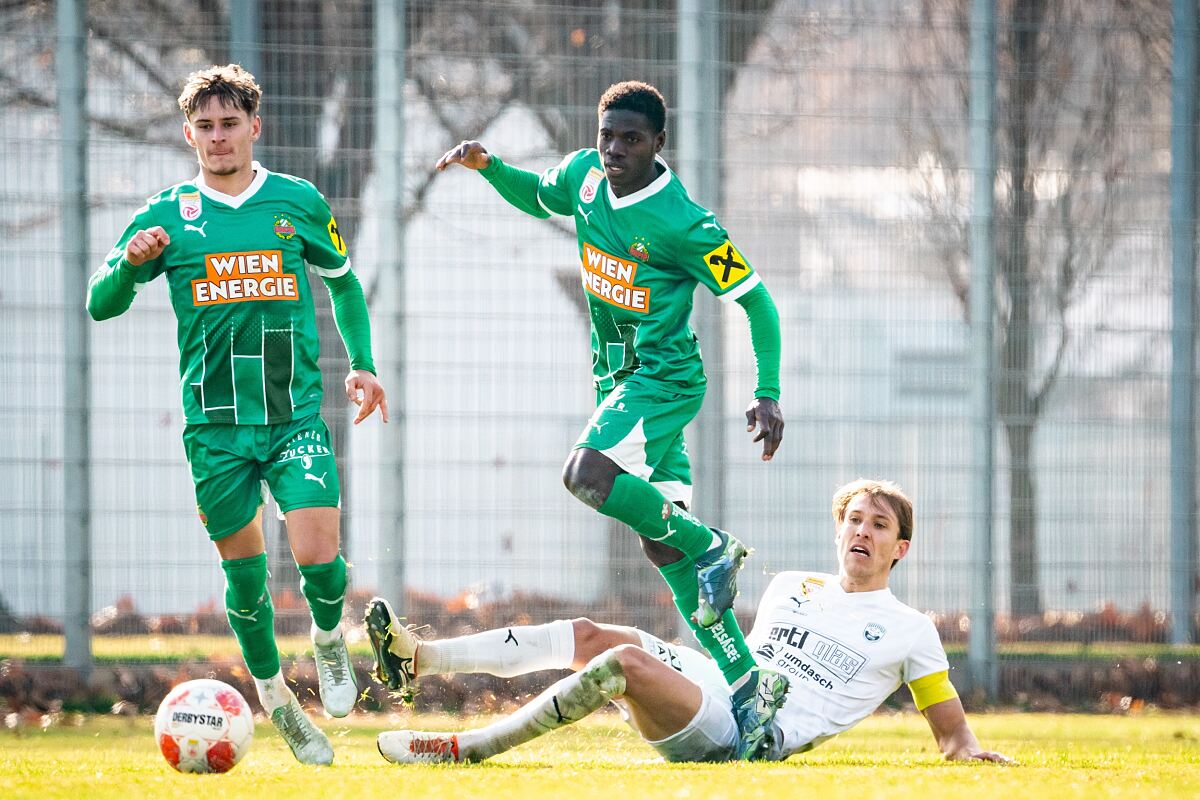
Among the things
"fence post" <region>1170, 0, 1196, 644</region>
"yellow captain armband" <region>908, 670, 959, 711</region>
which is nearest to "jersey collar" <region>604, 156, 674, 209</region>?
"yellow captain armband" <region>908, 670, 959, 711</region>

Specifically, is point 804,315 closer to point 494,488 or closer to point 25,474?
point 494,488

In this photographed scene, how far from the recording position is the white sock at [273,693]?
545 cm

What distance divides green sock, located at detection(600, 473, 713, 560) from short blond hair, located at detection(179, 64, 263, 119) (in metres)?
1.87

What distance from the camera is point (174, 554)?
8117 mm

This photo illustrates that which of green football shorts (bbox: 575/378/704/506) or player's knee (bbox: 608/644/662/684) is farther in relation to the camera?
green football shorts (bbox: 575/378/704/506)

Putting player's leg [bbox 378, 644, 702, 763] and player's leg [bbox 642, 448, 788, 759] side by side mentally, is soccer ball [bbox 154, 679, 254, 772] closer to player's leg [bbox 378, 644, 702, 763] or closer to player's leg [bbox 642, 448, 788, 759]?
player's leg [bbox 378, 644, 702, 763]

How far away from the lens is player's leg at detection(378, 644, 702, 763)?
15.2 ft

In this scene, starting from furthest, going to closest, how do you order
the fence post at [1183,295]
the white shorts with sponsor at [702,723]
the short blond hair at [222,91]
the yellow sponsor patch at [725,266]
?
the fence post at [1183,295]
the yellow sponsor patch at [725,266]
the short blond hair at [222,91]
the white shorts with sponsor at [702,723]

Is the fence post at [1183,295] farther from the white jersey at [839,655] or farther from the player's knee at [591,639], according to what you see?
the player's knee at [591,639]

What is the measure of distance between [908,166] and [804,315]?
3.44 feet

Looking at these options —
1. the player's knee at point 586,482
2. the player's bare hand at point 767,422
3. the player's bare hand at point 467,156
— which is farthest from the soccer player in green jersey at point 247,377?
the player's bare hand at point 767,422

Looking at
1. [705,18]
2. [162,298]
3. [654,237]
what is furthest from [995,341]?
[162,298]

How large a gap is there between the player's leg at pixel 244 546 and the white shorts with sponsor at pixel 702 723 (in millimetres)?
1200

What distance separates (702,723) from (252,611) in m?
1.69
